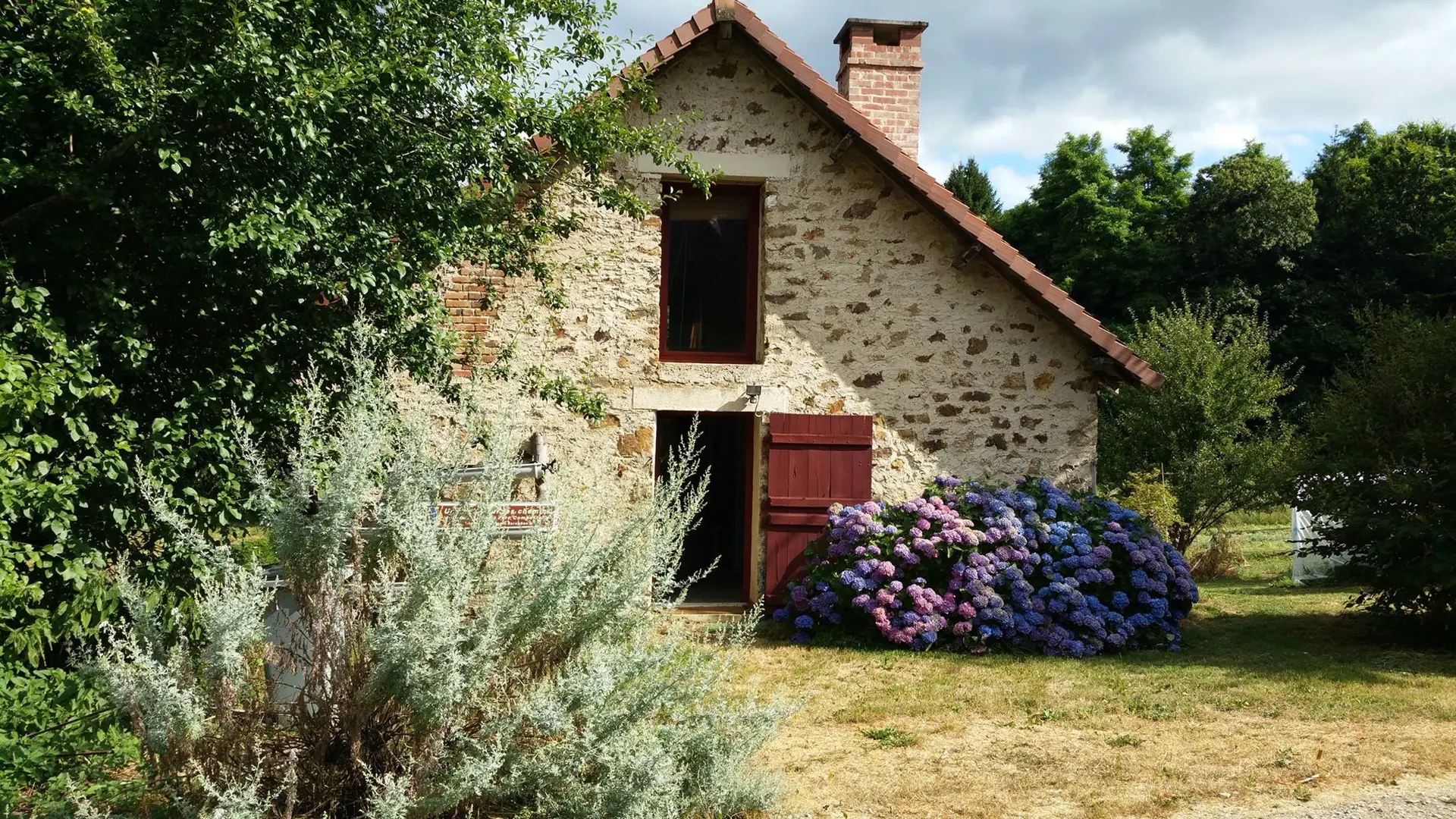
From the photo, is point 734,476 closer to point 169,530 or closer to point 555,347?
point 555,347

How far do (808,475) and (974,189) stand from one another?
2774 centimetres

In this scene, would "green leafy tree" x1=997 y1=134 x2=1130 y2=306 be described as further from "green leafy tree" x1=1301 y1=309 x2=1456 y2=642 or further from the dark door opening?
"green leafy tree" x1=1301 y1=309 x2=1456 y2=642

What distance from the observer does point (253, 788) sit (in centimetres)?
313

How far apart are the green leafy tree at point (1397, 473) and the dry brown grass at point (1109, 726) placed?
587mm

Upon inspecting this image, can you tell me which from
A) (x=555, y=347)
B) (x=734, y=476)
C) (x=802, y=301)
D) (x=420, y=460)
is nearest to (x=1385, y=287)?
(x=734, y=476)

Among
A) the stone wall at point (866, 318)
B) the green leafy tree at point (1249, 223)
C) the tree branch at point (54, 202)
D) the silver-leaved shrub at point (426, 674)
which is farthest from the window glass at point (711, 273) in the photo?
the green leafy tree at point (1249, 223)

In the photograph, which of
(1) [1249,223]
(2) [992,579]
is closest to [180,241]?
(2) [992,579]

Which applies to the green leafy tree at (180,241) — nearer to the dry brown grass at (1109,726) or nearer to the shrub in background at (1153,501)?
the dry brown grass at (1109,726)

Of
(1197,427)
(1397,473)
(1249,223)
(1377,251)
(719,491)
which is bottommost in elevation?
(719,491)

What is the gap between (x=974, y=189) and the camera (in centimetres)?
3453

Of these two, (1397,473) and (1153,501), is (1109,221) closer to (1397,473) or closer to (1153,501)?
(1153,501)

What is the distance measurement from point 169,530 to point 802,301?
5578mm

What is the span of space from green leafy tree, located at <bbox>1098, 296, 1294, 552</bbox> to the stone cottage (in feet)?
17.0

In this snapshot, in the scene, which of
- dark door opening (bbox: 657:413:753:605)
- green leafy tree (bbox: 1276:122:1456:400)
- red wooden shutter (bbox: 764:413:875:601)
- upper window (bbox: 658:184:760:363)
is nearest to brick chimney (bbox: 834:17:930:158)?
upper window (bbox: 658:184:760:363)
